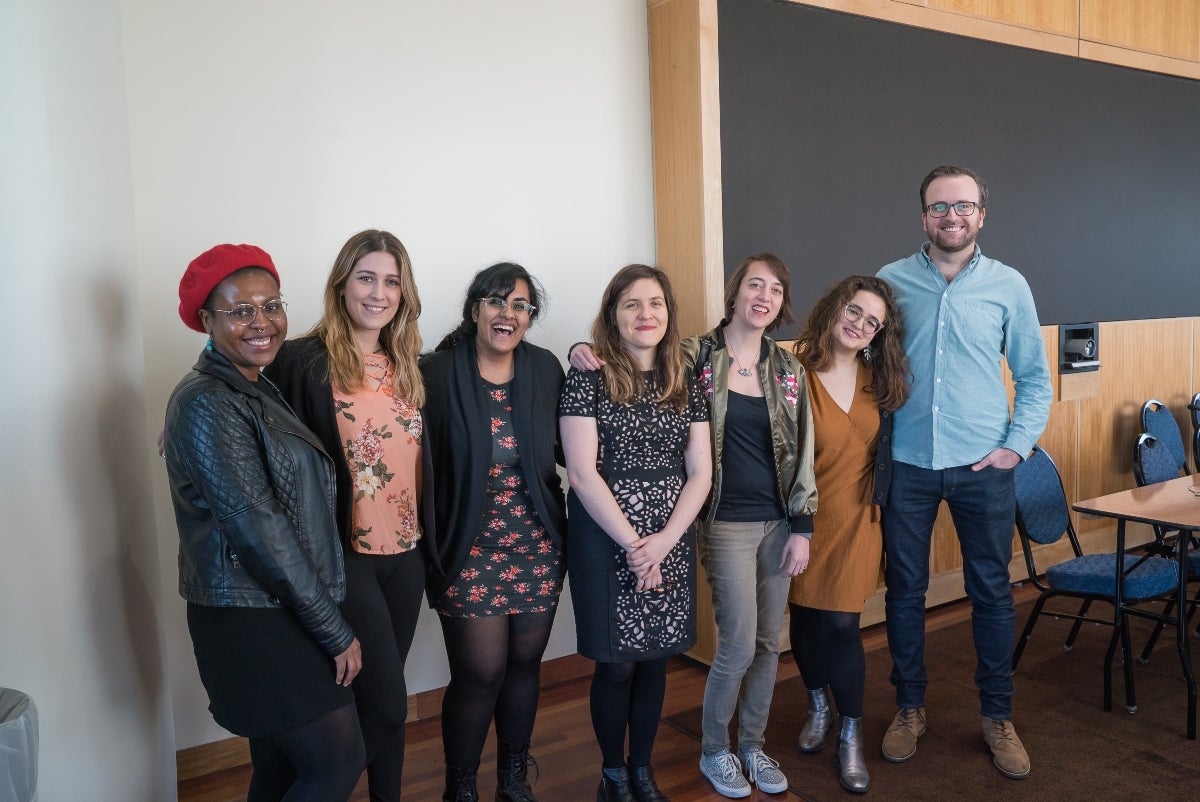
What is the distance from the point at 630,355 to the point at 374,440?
0.74 meters

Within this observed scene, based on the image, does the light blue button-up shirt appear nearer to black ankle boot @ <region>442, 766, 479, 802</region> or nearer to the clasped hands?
the clasped hands

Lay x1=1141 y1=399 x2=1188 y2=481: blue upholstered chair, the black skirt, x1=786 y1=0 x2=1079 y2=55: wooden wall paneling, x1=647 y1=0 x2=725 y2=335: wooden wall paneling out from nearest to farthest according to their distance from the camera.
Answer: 1. the black skirt
2. x1=647 y1=0 x2=725 y2=335: wooden wall paneling
3. x1=786 y1=0 x2=1079 y2=55: wooden wall paneling
4. x1=1141 y1=399 x2=1188 y2=481: blue upholstered chair

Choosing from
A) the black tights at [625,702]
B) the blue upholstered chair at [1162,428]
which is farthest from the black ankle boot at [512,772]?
the blue upholstered chair at [1162,428]

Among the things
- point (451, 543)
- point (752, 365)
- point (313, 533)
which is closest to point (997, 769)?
point (752, 365)

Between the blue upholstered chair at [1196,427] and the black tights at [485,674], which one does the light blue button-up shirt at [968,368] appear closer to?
the black tights at [485,674]

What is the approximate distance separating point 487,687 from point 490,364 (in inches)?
34.5

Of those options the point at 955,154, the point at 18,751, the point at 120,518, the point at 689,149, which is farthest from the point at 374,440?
the point at 955,154

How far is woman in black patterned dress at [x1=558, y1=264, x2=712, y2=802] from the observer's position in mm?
2475

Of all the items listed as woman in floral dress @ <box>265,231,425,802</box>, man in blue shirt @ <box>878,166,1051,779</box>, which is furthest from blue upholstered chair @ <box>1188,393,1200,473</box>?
woman in floral dress @ <box>265,231,425,802</box>

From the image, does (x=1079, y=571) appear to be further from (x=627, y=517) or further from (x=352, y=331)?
(x=352, y=331)

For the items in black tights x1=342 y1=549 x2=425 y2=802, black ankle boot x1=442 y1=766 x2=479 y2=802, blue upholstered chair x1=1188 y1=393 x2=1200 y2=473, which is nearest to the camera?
black tights x1=342 y1=549 x2=425 y2=802

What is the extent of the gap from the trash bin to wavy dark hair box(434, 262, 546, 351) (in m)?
1.28

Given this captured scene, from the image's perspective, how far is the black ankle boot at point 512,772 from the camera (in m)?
2.67

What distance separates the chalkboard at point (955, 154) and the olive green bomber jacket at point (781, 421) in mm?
1134
